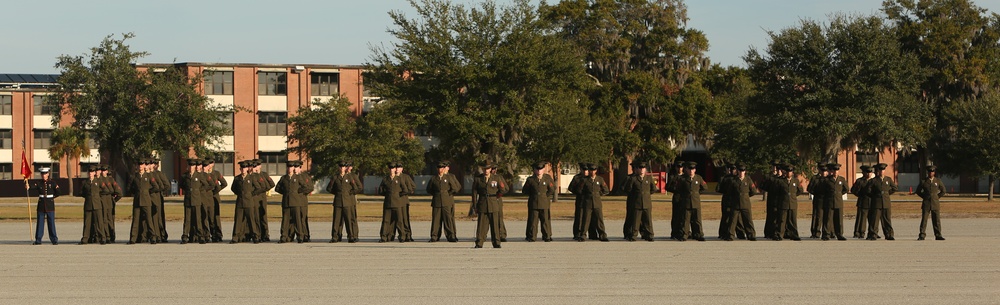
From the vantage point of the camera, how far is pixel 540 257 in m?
19.0

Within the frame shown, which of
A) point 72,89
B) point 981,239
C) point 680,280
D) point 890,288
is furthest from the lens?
point 72,89

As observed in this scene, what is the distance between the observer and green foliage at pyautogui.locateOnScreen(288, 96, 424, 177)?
6122 centimetres

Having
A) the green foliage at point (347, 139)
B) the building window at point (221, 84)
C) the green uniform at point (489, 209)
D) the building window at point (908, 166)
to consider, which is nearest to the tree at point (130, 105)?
the green foliage at point (347, 139)

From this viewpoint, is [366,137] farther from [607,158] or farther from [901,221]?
[901,221]

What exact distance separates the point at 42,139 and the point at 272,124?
16451 millimetres

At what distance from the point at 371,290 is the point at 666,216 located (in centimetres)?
2239

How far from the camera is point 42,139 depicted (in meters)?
80.9

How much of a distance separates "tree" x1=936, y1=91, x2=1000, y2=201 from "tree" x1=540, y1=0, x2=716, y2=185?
13.1 meters

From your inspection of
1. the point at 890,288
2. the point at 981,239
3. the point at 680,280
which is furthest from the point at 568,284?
the point at 981,239

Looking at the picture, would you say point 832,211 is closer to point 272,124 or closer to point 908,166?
point 272,124

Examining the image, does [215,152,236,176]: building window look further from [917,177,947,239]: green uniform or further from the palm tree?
[917,177,947,239]: green uniform

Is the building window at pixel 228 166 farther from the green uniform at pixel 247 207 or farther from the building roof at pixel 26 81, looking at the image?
the green uniform at pixel 247 207

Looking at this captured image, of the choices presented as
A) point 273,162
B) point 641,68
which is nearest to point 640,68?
point 641,68

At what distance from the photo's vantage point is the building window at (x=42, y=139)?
80750mm
